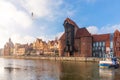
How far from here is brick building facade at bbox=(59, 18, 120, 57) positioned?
136 m

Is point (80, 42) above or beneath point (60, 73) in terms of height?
above

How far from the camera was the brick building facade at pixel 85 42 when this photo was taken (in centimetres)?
13600

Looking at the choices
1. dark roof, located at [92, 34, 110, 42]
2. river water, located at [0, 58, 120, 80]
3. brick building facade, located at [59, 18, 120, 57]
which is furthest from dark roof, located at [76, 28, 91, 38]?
river water, located at [0, 58, 120, 80]

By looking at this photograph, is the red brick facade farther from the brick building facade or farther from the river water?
the river water

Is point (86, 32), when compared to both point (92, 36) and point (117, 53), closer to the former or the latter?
point (92, 36)

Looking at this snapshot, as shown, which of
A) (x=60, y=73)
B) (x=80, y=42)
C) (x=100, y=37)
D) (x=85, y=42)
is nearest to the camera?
(x=60, y=73)

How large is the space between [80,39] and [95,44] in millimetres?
10569

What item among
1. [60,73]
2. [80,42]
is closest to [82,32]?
[80,42]

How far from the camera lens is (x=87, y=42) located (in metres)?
146

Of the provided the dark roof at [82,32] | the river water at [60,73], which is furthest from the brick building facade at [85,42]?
the river water at [60,73]

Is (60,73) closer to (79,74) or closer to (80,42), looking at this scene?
(79,74)

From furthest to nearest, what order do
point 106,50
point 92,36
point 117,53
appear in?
point 92,36
point 106,50
point 117,53

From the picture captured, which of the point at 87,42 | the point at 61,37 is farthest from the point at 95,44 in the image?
the point at 61,37

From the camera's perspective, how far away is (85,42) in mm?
146125
